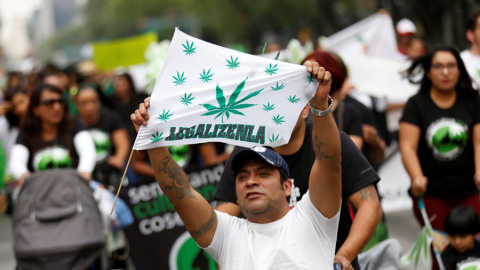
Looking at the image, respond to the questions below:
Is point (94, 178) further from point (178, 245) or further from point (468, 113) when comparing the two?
point (468, 113)

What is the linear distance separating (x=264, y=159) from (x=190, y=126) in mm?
350

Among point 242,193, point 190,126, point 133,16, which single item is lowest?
point 242,193

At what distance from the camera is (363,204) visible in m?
4.31

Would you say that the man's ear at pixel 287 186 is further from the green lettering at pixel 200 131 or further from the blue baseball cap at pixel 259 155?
the green lettering at pixel 200 131

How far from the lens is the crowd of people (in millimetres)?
3758

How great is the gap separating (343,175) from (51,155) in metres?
3.21

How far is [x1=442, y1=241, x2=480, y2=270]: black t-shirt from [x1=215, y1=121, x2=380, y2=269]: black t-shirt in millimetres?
1701

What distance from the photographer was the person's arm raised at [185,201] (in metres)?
3.88

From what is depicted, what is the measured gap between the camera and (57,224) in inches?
249

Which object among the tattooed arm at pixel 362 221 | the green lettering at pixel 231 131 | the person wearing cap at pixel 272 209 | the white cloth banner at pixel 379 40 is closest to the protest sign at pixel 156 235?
the tattooed arm at pixel 362 221

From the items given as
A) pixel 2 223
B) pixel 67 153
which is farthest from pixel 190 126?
pixel 2 223

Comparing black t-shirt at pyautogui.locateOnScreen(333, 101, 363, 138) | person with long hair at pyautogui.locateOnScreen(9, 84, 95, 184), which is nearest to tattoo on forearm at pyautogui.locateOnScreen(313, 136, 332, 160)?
black t-shirt at pyautogui.locateOnScreen(333, 101, 363, 138)

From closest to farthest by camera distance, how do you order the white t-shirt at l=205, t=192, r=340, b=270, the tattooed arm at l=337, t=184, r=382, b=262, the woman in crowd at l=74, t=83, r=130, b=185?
the white t-shirt at l=205, t=192, r=340, b=270, the tattooed arm at l=337, t=184, r=382, b=262, the woman in crowd at l=74, t=83, r=130, b=185

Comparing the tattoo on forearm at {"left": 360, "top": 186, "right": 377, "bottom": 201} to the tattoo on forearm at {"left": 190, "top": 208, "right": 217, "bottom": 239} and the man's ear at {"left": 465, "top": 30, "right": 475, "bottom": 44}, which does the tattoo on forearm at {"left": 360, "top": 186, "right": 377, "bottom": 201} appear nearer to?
the tattoo on forearm at {"left": 190, "top": 208, "right": 217, "bottom": 239}
